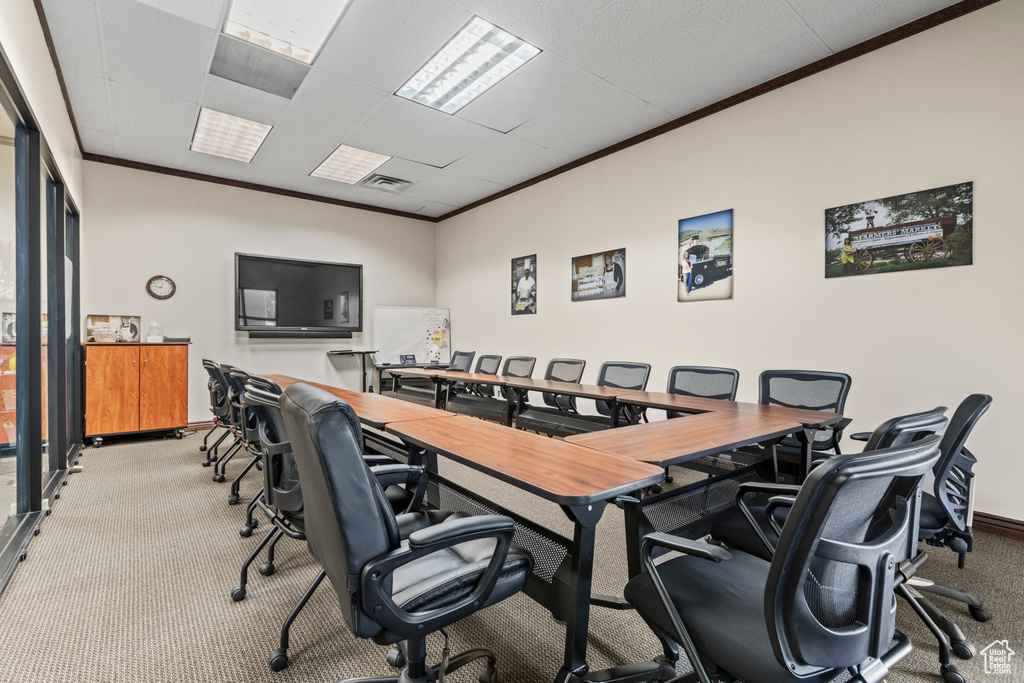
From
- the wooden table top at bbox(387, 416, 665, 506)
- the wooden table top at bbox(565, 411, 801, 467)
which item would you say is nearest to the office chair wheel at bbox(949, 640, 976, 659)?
the wooden table top at bbox(565, 411, 801, 467)

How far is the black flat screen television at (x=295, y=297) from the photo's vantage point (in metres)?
5.97

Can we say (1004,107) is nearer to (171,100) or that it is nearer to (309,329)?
(171,100)

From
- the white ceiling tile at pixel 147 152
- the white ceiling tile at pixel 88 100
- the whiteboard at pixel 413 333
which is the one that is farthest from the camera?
the whiteboard at pixel 413 333

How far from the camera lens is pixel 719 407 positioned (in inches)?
110

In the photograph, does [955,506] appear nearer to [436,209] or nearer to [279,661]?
[279,661]

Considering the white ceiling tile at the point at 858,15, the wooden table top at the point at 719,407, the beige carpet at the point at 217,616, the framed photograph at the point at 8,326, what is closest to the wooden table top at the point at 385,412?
the beige carpet at the point at 217,616

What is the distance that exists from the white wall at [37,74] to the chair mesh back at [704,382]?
158 inches

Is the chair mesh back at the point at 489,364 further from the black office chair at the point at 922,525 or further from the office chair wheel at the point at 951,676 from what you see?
the office chair wheel at the point at 951,676

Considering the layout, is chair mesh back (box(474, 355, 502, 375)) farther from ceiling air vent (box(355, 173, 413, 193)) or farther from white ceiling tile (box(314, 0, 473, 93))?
white ceiling tile (box(314, 0, 473, 93))

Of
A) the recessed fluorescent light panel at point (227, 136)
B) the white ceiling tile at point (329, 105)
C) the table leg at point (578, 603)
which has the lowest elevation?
the table leg at point (578, 603)

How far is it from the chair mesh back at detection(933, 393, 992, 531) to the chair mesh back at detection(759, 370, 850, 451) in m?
0.76

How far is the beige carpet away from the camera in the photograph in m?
1.59

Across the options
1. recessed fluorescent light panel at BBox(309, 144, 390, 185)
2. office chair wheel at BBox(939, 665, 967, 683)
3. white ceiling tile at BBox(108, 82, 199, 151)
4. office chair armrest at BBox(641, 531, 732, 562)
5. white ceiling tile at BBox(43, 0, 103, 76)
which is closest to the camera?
office chair armrest at BBox(641, 531, 732, 562)

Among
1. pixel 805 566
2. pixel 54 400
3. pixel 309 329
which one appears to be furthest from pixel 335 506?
pixel 309 329
